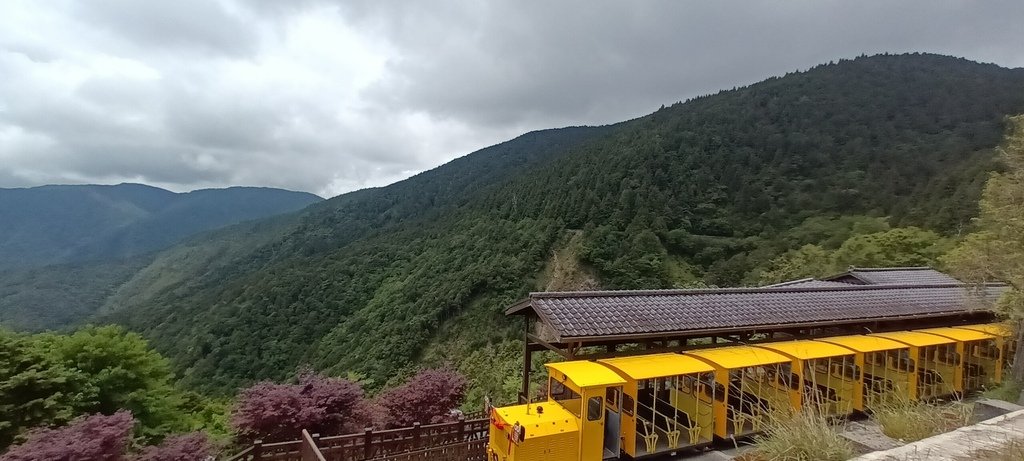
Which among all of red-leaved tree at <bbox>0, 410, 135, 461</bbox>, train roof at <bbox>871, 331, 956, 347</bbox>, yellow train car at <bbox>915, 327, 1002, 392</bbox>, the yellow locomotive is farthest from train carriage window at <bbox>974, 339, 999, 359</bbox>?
red-leaved tree at <bbox>0, 410, 135, 461</bbox>

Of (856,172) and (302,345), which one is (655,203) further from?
(302,345)

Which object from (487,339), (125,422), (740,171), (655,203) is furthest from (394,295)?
(125,422)

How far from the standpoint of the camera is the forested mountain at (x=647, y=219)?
153 feet

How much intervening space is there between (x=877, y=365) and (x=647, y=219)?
40.3m

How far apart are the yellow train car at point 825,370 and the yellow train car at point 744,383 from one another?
22 centimetres

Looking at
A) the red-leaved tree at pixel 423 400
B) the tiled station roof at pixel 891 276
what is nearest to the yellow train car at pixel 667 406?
the red-leaved tree at pixel 423 400

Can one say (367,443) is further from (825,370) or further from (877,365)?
(877,365)

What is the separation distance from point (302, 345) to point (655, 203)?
45231 millimetres

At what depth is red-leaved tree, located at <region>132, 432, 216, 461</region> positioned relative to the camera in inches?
344

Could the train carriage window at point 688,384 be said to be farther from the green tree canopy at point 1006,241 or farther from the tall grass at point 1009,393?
the green tree canopy at point 1006,241

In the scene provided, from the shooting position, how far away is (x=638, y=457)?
870 centimetres

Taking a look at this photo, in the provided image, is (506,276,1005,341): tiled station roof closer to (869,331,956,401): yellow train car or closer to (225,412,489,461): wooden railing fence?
(869,331,956,401): yellow train car

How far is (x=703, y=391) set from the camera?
969cm

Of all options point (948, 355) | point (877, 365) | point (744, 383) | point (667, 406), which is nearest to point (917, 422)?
point (744, 383)
